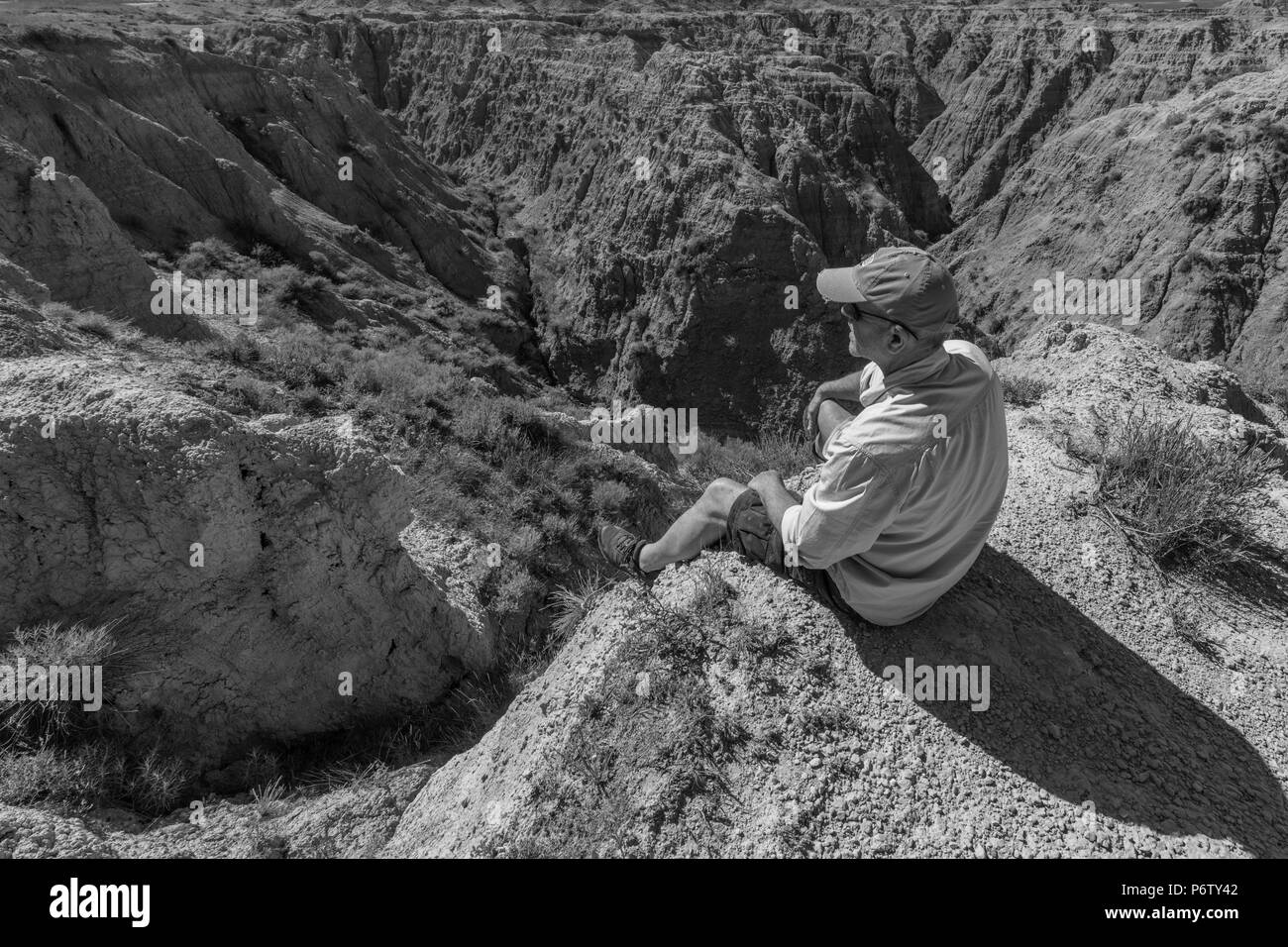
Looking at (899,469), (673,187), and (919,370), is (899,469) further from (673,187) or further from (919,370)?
(673,187)

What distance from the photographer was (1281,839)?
2.61 metres

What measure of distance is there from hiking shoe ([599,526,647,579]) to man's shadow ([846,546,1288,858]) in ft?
3.61

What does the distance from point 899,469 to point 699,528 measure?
1.23m

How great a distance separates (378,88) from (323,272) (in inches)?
1143

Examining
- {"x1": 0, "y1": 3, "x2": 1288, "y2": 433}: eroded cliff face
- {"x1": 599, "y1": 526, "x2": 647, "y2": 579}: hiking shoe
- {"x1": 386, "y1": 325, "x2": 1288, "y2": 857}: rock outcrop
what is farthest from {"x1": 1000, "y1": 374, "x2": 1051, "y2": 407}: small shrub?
{"x1": 0, "y1": 3, "x2": 1288, "y2": 433}: eroded cliff face

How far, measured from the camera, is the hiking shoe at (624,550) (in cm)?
381

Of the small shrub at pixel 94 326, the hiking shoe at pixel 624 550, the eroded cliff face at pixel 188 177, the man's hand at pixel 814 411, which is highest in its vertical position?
the eroded cliff face at pixel 188 177

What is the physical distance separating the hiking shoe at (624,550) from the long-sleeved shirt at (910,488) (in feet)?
3.49

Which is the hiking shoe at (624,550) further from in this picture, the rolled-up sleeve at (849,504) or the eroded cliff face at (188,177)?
the eroded cliff face at (188,177)

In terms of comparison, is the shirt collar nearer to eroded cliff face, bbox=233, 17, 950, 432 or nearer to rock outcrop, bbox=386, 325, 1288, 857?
rock outcrop, bbox=386, 325, 1288, 857

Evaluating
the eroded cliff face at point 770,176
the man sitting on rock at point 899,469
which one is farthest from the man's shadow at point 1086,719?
the eroded cliff face at point 770,176

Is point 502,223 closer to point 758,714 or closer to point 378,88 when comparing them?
point 378,88

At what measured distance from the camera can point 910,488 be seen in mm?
2566

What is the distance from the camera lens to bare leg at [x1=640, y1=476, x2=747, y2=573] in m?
3.46
